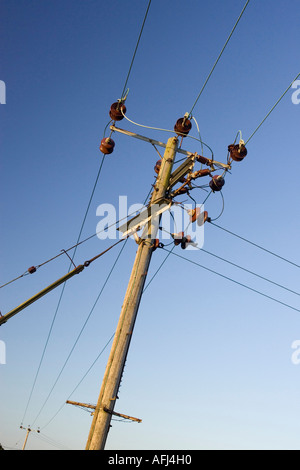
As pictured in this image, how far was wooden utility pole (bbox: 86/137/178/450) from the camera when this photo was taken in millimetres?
7262

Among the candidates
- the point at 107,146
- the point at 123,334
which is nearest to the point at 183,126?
the point at 107,146

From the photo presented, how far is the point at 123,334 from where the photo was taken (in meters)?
7.91

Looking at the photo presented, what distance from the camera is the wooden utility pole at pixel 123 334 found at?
286 inches

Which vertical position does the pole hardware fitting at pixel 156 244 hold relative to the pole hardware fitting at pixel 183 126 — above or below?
below

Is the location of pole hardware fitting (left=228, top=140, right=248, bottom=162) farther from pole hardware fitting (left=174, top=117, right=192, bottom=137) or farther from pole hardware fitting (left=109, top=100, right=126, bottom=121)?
pole hardware fitting (left=109, top=100, right=126, bottom=121)

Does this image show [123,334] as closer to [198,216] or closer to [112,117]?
[198,216]

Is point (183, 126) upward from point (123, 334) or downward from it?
upward

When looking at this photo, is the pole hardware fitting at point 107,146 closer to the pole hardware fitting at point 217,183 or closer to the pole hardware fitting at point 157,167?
the pole hardware fitting at point 157,167

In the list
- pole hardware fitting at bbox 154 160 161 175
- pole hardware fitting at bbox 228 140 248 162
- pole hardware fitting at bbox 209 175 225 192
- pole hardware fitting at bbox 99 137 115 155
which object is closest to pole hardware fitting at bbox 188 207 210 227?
pole hardware fitting at bbox 209 175 225 192

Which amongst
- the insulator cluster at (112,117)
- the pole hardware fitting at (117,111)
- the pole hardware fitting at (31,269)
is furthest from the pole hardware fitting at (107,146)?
the pole hardware fitting at (31,269)
